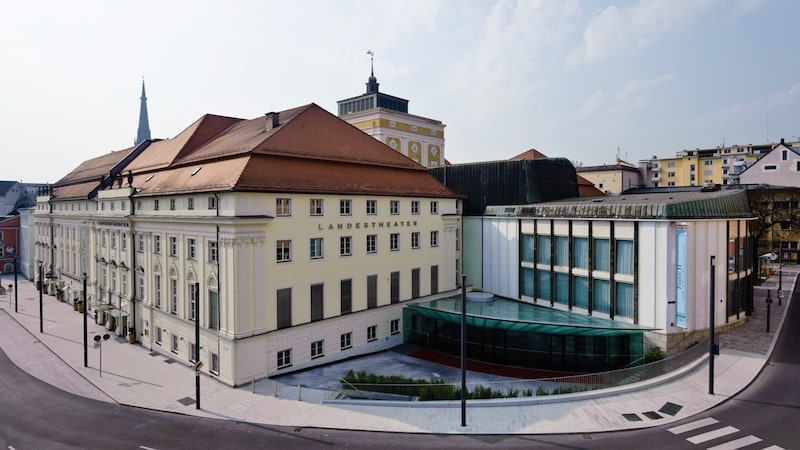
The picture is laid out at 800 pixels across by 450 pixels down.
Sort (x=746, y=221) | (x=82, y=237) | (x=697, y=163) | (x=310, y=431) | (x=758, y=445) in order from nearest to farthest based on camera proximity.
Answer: (x=758, y=445) → (x=310, y=431) → (x=746, y=221) → (x=82, y=237) → (x=697, y=163)

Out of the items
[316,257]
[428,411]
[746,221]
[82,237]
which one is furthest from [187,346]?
[746,221]

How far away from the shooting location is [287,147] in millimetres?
32031

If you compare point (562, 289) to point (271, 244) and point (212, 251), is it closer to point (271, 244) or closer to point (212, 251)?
point (271, 244)

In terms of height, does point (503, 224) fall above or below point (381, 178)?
below

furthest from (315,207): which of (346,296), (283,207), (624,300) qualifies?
(624,300)

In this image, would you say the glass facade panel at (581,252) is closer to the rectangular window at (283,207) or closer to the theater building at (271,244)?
the theater building at (271,244)

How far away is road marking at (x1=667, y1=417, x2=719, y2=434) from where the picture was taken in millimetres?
20719

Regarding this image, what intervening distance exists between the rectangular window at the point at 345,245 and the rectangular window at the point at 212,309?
28.6ft

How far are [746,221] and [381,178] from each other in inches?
1095

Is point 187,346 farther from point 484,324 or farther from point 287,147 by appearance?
point 484,324

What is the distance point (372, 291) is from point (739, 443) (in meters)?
23.1

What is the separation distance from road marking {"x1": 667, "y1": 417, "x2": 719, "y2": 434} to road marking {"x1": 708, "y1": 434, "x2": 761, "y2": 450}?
4.88 feet

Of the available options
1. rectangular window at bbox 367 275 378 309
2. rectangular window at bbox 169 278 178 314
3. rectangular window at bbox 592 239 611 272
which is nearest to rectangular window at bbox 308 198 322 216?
rectangular window at bbox 367 275 378 309

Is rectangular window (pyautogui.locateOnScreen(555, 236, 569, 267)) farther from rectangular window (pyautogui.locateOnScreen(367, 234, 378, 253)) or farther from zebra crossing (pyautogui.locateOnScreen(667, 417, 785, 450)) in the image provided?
zebra crossing (pyautogui.locateOnScreen(667, 417, 785, 450))
